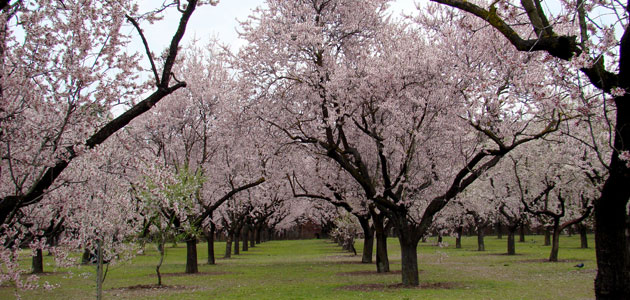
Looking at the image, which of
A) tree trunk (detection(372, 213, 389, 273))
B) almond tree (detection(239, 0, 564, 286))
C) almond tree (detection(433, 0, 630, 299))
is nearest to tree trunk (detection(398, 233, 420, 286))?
almond tree (detection(239, 0, 564, 286))

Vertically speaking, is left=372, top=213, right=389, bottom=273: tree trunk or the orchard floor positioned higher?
left=372, top=213, right=389, bottom=273: tree trunk

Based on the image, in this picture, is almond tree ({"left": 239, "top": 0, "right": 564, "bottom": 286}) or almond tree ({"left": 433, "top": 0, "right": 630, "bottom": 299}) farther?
almond tree ({"left": 239, "top": 0, "right": 564, "bottom": 286})

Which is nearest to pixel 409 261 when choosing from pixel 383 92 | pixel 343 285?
pixel 343 285

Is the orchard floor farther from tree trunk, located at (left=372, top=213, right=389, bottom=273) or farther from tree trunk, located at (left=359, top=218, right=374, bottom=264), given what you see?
tree trunk, located at (left=359, top=218, right=374, bottom=264)

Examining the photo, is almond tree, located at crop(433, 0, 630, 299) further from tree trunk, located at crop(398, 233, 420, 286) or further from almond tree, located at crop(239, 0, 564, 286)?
tree trunk, located at crop(398, 233, 420, 286)

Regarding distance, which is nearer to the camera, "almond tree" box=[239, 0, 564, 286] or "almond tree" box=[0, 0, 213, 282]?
"almond tree" box=[0, 0, 213, 282]

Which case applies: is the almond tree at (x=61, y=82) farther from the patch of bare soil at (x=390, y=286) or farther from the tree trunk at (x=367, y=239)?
the tree trunk at (x=367, y=239)

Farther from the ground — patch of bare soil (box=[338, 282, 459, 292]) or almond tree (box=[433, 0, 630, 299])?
almond tree (box=[433, 0, 630, 299])

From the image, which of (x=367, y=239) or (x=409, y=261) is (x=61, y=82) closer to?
(x=409, y=261)

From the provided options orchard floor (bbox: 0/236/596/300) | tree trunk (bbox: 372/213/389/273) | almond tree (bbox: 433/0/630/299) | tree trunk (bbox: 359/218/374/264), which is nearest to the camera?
almond tree (bbox: 433/0/630/299)

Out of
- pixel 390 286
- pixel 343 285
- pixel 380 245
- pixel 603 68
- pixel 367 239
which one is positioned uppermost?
pixel 603 68

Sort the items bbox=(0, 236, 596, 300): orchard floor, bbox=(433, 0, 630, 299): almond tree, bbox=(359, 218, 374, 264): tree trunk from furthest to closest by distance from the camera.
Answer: bbox=(359, 218, 374, 264): tree trunk
bbox=(0, 236, 596, 300): orchard floor
bbox=(433, 0, 630, 299): almond tree

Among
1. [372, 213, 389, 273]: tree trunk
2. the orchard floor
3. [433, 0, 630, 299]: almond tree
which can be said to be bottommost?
the orchard floor

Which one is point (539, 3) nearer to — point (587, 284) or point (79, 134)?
point (79, 134)
